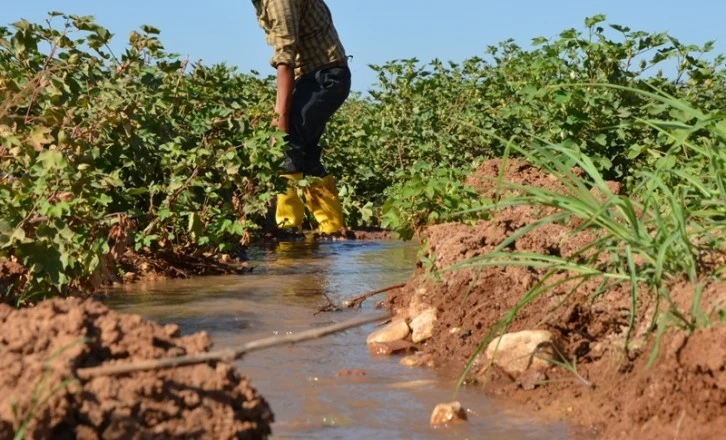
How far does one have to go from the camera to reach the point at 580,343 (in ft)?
15.6

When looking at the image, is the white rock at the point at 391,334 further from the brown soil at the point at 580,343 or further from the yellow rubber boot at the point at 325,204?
the yellow rubber boot at the point at 325,204

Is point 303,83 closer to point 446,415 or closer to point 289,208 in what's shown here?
point 289,208

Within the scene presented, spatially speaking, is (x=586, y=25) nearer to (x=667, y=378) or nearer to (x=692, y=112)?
(x=692, y=112)

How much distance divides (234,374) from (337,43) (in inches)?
259

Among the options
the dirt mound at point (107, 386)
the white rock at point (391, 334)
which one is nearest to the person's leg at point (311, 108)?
the white rock at point (391, 334)

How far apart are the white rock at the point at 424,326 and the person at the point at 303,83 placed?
3.55 metres

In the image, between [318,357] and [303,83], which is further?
[303,83]

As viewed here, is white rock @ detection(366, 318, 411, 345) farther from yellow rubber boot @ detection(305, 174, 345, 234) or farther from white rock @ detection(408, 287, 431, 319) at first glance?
yellow rubber boot @ detection(305, 174, 345, 234)

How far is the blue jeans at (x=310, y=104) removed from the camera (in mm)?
9539

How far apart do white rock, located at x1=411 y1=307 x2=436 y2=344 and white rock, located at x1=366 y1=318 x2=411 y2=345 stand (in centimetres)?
4

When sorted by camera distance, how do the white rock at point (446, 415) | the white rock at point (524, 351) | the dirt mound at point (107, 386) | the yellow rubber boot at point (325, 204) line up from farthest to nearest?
the yellow rubber boot at point (325, 204) → the white rock at point (524, 351) → the white rock at point (446, 415) → the dirt mound at point (107, 386)

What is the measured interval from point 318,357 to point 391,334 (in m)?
0.44

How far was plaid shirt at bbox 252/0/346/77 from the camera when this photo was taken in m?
9.15

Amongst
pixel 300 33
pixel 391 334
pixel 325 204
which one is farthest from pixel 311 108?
pixel 391 334
